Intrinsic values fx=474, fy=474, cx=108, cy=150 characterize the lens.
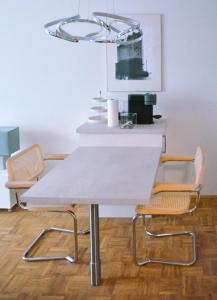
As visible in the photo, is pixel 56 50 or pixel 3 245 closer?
pixel 3 245

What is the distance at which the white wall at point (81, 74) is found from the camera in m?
4.55

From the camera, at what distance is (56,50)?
4.74 meters

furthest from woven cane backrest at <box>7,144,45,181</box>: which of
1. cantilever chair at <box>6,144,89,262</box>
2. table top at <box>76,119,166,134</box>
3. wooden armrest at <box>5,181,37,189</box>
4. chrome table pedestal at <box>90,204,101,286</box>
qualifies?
chrome table pedestal at <box>90,204,101,286</box>

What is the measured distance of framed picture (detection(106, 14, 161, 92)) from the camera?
180 inches

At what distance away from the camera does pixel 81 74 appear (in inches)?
187

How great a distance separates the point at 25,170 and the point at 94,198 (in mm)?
1125

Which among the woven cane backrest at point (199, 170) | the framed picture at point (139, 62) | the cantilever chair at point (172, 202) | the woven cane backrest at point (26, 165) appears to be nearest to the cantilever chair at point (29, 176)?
the woven cane backrest at point (26, 165)

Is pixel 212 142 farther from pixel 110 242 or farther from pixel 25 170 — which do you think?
pixel 25 170

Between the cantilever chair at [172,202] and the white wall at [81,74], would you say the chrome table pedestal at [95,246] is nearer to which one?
the cantilever chair at [172,202]

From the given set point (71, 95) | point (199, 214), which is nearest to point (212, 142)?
point (199, 214)

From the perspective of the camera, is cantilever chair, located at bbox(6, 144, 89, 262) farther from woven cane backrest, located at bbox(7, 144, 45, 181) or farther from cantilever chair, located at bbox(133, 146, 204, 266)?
cantilever chair, located at bbox(133, 146, 204, 266)

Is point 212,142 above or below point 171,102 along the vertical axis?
below

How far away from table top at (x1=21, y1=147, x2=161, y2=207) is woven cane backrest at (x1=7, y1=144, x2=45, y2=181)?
31cm

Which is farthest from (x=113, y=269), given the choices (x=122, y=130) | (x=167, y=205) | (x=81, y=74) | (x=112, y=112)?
(x=81, y=74)
